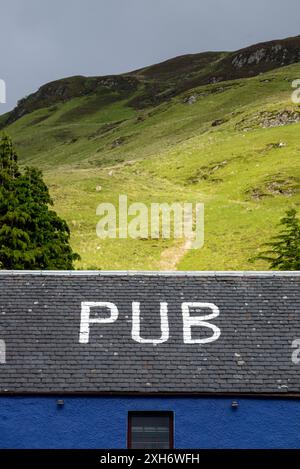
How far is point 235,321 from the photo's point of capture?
64.4 feet

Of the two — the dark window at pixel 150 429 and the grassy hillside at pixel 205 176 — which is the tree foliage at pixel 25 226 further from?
the dark window at pixel 150 429

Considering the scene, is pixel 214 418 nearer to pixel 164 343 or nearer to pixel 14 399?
pixel 164 343

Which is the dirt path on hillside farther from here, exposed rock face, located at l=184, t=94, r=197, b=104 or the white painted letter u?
exposed rock face, located at l=184, t=94, r=197, b=104

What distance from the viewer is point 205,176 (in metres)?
90.0

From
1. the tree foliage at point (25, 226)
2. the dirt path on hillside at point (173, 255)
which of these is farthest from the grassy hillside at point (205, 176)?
the tree foliage at point (25, 226)

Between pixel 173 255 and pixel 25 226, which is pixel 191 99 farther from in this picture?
pixel 25 226

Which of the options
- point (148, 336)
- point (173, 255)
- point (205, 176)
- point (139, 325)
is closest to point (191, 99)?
point (205, 176)

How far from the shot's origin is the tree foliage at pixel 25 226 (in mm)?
38531

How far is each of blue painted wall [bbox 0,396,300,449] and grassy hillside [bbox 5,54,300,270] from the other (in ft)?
113

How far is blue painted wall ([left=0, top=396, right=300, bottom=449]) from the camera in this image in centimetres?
1694

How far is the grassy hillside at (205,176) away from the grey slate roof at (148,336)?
1215 inches

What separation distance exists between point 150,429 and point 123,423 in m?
0.78

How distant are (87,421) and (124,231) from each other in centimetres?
4897
